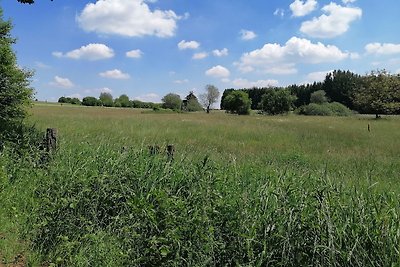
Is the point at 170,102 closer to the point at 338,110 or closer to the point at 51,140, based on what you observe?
the point at 338,110

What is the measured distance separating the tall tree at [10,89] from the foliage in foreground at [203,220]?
7.26 metres

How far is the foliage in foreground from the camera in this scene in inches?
154

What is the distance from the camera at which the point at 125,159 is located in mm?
6379

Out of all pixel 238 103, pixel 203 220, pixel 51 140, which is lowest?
pixel 203 220

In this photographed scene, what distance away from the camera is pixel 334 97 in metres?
104

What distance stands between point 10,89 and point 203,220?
1032 centimetres

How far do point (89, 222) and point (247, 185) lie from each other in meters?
2.34

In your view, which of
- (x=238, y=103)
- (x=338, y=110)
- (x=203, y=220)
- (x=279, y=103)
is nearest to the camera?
(x=203, y=220)

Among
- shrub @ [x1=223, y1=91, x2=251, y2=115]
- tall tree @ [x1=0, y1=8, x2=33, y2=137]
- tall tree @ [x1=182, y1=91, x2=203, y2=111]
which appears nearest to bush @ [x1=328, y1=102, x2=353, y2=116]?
shrub @ [x1=223, y1=91, x2=251, y2=115]

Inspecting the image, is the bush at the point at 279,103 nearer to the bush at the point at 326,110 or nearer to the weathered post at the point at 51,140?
the bush at the point at 326,110

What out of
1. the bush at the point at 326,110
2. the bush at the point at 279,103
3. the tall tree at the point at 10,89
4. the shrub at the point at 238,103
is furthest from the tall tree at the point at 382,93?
the tall tree at the point at 10,89

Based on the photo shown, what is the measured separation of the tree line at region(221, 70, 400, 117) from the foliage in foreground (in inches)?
2116

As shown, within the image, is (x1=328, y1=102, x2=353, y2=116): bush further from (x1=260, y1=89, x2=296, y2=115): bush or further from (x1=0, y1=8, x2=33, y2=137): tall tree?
(x1=0, y1=8, x2=33, y2=137): tall tree

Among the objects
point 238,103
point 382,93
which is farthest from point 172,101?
point 382,93
